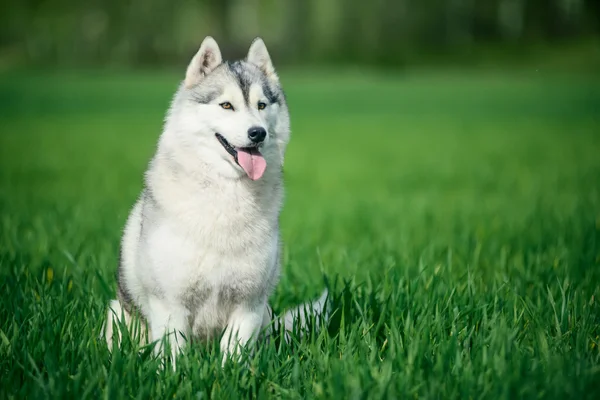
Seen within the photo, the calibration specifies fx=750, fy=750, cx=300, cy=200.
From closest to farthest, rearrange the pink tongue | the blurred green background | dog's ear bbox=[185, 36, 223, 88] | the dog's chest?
the dog's chest < the pink tongue < dog's ear bbox=[185, 36, 223, 88] < the blurred green background

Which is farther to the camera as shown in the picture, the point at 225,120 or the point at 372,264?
the point at 372,264

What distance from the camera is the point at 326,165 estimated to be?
544 inches

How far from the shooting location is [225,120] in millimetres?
3781

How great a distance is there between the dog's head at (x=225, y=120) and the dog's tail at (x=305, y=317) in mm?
788

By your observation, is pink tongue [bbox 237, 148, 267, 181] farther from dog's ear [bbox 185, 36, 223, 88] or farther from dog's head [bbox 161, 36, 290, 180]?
dog's ear [bbox 185, 36, 223, 88]

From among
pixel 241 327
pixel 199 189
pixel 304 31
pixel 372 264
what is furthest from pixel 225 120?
pixel 304 31

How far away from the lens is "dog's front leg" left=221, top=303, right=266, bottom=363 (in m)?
3.70

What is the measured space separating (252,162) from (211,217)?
1.14 ft

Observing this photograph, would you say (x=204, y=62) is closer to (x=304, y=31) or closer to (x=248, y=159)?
(x=248, y=159)

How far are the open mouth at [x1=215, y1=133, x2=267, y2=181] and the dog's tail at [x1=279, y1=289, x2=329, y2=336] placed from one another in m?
0.78

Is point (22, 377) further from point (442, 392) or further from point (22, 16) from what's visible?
point (22, 16)

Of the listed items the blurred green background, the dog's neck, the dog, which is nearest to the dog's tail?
the dog

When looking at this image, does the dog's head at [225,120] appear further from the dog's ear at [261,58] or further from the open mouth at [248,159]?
the dog's ear at [261,58]

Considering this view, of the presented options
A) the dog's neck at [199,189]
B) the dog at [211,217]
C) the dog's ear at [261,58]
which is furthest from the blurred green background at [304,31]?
the dog's neck at [199,189]
